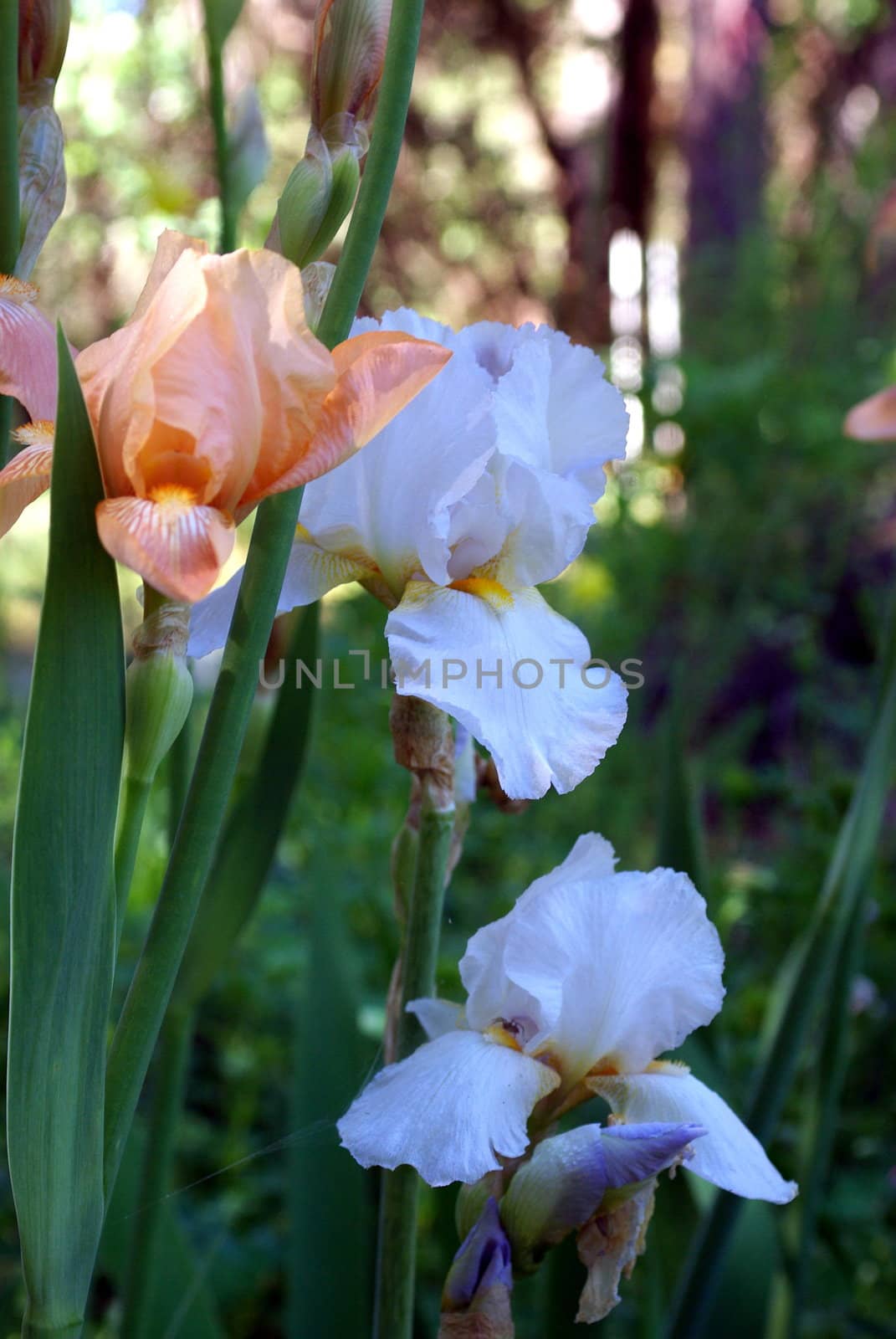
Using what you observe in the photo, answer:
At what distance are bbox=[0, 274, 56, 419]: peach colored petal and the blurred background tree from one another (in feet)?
0.81

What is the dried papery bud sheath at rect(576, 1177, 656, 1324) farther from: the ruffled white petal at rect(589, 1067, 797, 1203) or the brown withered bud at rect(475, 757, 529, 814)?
the brown withered bud at rect(475, 757, 529, 814)

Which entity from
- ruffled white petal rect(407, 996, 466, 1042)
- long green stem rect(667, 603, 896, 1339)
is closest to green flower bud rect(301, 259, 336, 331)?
ruffled white petal rect(407, 996, 466, 1042)

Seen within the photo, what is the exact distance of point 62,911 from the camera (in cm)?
31

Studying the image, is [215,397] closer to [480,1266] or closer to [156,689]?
[156,689]

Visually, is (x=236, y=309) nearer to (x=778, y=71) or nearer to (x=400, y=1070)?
(x=400, y=1070)

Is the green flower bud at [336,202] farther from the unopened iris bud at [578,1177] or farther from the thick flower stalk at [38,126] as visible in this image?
the unopened iris bud at [578,1177]

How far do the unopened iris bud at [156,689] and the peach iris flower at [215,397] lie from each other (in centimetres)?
4

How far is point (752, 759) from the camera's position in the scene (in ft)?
7.70

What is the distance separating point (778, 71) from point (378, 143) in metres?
3.67

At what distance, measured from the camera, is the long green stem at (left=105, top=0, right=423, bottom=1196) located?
32cm

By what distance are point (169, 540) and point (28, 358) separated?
101 millimetres

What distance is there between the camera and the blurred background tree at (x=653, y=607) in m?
0.76

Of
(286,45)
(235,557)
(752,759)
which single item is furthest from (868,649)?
(286,45)

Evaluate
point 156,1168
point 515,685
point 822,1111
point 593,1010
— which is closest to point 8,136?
point 515,685
